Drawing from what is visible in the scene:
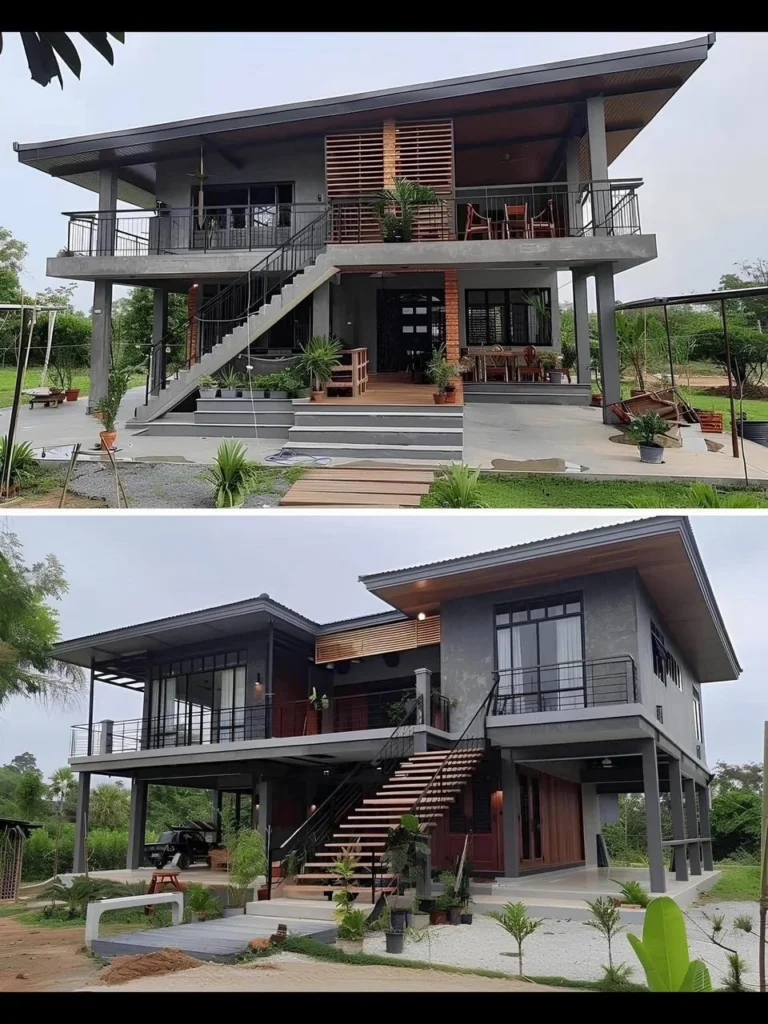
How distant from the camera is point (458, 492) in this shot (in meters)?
8.07

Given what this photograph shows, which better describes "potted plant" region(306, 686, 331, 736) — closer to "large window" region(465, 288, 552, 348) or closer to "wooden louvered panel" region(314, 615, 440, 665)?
"wooden louvered panel" region(314, 615, 440, 665)

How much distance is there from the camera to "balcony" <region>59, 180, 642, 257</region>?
489 inches

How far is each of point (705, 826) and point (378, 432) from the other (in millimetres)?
9620

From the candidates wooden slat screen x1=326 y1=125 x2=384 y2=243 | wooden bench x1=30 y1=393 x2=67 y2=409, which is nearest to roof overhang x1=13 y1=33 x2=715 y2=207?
wooden slat screen x1=326 y1=125 x2=384 y2=243

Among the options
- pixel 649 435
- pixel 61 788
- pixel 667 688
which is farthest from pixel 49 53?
pixel 61 788

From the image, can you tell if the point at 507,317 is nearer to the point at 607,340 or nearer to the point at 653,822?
the point at 607,340

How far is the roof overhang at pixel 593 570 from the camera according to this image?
29.2 ft

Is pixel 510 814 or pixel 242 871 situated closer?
pixel 242 871

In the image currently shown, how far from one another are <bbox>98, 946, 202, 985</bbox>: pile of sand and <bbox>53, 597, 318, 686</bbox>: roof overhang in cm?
574

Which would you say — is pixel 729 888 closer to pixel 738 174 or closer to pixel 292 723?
pixel 292 723

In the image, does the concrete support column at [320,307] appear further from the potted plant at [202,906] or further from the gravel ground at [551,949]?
the gravel ground at [551,949]

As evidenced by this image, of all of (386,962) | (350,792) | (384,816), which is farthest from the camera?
(350,792)

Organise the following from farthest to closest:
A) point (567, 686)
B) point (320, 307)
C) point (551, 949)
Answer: point (320, 307) < point (567, 686) < point (551, 949)
